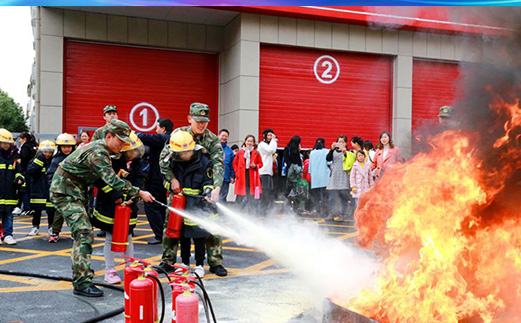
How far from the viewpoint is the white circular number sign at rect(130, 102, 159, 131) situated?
1644cm

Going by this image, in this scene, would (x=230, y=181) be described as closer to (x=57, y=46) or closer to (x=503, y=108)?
(x=57, y=46)

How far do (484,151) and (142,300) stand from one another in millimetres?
2916

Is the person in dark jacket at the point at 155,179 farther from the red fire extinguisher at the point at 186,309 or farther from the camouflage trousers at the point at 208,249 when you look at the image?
the red fire extinguisher at the point at 186,309

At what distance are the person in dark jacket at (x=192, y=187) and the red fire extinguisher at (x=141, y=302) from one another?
2063 mm

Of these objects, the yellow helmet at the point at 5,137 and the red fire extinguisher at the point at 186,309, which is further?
the yellow helmet at the point at 5,137

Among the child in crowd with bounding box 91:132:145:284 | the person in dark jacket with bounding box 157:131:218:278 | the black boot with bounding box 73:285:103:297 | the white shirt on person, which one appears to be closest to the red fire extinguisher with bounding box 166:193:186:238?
the person in dark jacket with bounding box 157:131:218:278

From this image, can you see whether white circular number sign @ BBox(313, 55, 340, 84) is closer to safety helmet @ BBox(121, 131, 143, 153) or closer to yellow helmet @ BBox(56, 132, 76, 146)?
yellow helmet @ BBox(56, 132, 76, 146)

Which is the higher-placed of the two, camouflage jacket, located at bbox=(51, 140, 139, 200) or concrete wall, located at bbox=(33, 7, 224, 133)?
concrete wall, located at bbox=(33, 7, 224, 133)

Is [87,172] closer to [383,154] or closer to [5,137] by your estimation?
[5,137]

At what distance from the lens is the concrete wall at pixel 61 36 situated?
15094mm

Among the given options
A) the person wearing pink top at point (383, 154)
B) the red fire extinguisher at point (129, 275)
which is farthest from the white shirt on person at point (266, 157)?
the red fire extinguisher at point (129, 275)

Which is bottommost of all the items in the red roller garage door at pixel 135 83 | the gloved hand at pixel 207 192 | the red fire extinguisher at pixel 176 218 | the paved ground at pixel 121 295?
the paved ground at pixel 121 295

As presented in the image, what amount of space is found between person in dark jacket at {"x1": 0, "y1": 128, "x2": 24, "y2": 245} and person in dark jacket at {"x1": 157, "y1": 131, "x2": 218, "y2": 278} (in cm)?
366

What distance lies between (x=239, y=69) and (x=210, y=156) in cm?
1010
